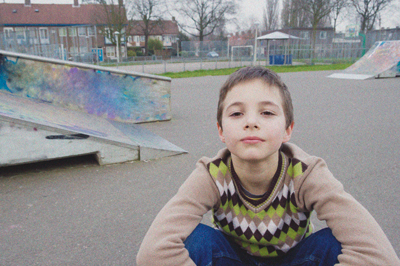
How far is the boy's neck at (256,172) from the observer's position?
1626mm

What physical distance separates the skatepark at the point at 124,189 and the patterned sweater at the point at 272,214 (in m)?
0.92

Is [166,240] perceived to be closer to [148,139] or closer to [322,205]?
[322,205]

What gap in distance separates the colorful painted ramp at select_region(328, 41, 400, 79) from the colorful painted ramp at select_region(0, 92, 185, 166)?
1301 cm

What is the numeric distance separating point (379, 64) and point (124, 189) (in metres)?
15.6

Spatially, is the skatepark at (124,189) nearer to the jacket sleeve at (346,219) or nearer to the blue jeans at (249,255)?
the blue jeans at (249,255)

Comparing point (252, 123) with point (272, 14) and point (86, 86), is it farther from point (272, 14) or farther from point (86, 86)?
point (272, 14)

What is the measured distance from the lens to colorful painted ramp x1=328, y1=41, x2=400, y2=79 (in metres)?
14.8

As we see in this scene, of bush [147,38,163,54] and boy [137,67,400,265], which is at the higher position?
bush [147,38,163,54]

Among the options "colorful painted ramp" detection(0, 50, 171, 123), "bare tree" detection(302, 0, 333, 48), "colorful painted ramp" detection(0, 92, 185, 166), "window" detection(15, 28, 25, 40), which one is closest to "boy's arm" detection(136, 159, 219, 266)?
"colorful painted ramp" detection(0, 92, 185, 166)

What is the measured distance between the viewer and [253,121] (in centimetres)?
146

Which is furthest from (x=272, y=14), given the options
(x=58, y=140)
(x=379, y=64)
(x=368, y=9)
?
(x=58, y=140)

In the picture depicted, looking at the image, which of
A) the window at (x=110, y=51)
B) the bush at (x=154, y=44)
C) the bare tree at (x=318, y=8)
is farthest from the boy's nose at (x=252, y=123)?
the window at (x=110, y=51)

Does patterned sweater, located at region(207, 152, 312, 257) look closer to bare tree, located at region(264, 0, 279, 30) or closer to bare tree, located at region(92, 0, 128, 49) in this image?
bare tree, located at region(92, 0, 128, 49)

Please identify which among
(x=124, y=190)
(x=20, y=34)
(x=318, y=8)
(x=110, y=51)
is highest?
(x=318, y=8)
